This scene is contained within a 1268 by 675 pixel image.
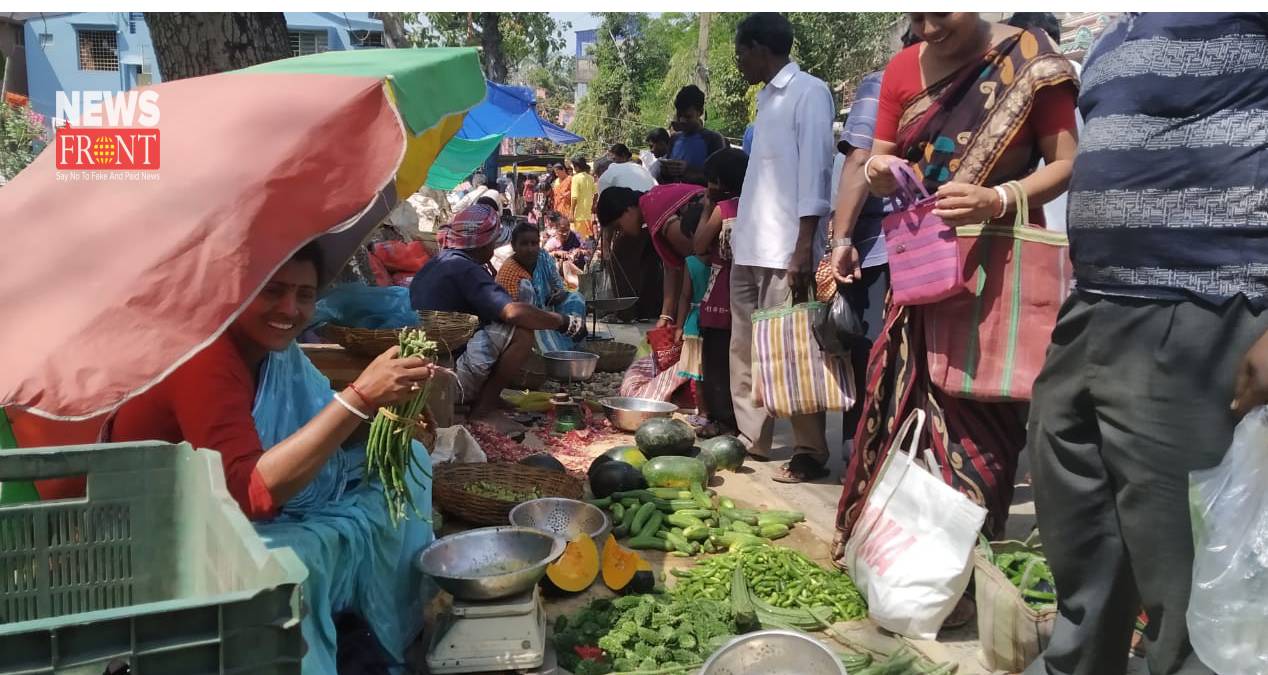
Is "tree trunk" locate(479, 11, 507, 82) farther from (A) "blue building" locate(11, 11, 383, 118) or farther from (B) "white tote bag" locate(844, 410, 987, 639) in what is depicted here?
(B) "white tote bag" locate(844, 410, 987, 639)

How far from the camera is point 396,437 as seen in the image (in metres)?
2.38

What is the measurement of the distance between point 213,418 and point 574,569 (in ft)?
5.32

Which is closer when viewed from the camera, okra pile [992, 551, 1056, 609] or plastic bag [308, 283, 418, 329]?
okra pile [992, 551, 1056, 609]

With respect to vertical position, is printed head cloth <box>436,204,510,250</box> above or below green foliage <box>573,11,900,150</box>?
below

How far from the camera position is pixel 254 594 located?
1099 mm

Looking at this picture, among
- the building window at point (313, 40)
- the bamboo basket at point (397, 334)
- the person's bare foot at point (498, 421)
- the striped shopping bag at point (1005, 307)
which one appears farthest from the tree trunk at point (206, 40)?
the building window at point (313, 40)

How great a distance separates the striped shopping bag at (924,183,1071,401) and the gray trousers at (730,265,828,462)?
5.86 feet

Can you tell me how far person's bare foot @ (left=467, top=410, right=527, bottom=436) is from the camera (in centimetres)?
573

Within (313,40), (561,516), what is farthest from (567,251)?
(313,40)

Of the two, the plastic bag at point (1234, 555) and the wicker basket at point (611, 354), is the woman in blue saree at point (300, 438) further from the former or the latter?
the wicker basket at point (611, 354)

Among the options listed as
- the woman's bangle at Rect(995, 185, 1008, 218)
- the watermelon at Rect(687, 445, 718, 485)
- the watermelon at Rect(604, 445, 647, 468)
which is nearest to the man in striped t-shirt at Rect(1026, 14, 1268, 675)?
the woman's bangle at Rect(995, 185, 1008, 218)

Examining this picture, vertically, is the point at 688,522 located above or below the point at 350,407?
below

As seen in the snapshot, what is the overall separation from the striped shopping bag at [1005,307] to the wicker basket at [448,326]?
3.02 m

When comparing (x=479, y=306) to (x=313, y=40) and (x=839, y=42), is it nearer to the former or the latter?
(x=839, y=42)
